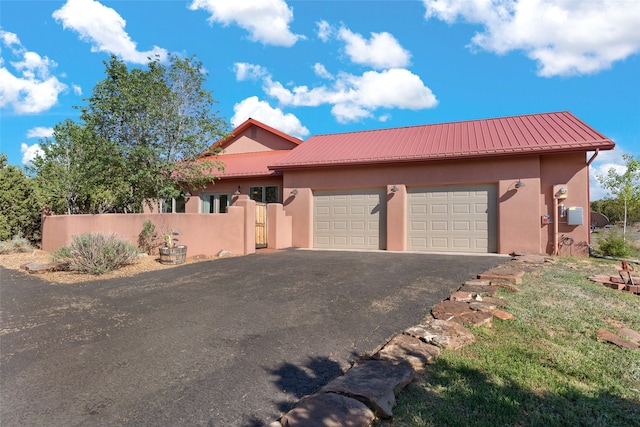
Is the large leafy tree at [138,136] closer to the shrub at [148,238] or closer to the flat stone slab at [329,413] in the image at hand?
the shrub at [148,238]

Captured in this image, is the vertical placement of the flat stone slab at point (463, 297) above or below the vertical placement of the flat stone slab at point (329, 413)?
above

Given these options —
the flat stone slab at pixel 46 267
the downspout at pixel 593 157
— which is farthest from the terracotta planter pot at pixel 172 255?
the downspout at pixel 593 157

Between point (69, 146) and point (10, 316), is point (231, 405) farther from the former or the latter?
point (69, 146)

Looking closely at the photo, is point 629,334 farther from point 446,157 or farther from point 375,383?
point 446,157

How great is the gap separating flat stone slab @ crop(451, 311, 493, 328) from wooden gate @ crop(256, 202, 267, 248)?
974 centimetres

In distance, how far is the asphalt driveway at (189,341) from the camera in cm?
253

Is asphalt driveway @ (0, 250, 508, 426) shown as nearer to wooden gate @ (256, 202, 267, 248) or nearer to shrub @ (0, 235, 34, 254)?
wooden gate @ (256, 202, 267, 248)

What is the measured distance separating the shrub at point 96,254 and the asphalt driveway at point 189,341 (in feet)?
3.76

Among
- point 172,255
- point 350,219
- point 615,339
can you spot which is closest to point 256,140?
point 350,219

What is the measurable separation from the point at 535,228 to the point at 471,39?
Answer: 24.5ft

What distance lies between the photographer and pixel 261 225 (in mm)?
13359

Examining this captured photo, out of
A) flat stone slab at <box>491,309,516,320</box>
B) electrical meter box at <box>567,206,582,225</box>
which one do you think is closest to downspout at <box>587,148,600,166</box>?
electrical meter box at <box>567,206,582,225</box>

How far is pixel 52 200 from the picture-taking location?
1522 centimetres

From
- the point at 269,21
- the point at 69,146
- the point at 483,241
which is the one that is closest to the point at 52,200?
the point at 69,146
